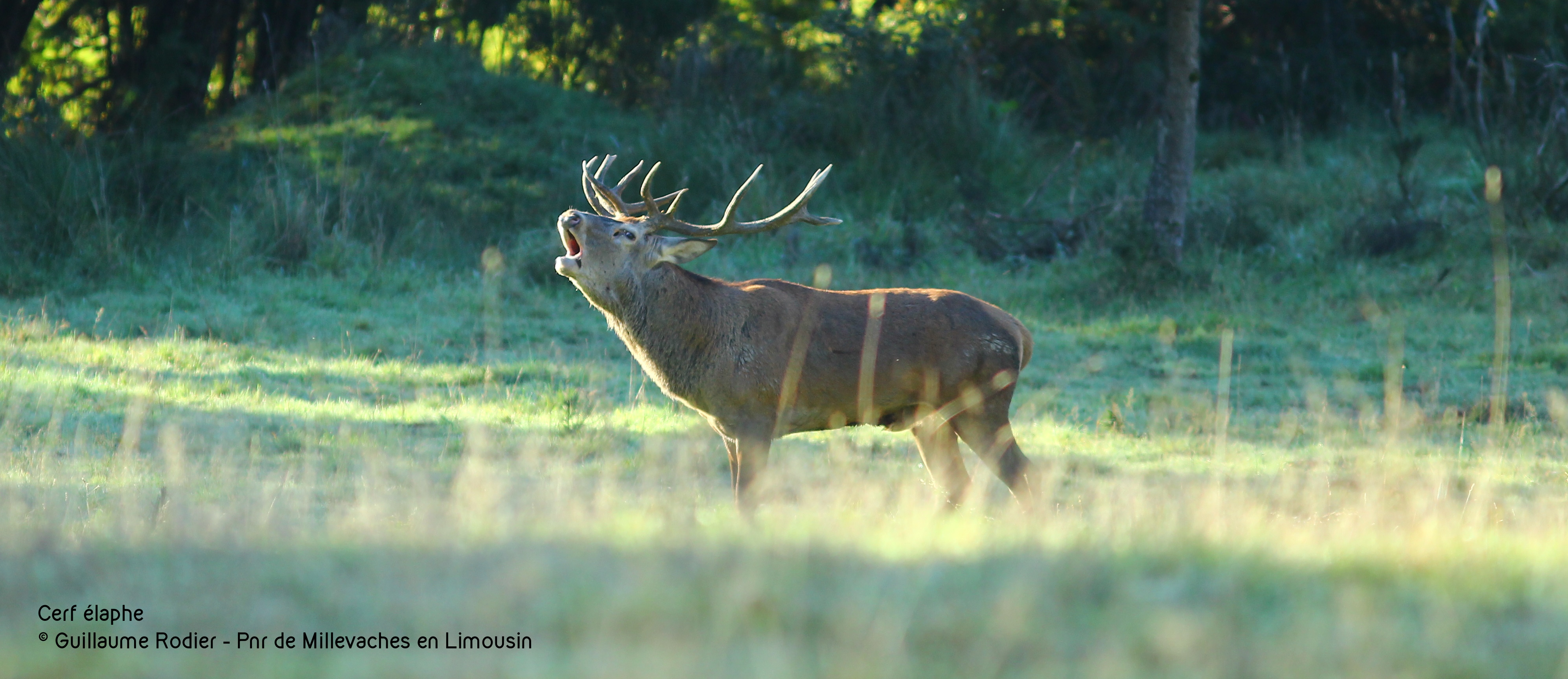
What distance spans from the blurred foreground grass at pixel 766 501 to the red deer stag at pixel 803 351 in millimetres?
400

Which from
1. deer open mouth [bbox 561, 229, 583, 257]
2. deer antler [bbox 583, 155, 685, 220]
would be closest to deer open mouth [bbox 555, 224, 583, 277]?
deer open mouth [bbox 561, 229, 583, 257]

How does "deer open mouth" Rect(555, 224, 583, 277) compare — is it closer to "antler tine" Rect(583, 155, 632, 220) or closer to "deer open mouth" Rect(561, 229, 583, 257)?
"deer open mouth" Rect(561, 229, 583, 257)

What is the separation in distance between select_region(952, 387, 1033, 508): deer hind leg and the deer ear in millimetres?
1573

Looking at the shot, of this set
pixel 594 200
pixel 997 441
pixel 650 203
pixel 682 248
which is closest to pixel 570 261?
pixel 682 248

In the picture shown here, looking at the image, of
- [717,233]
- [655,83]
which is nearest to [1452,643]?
[717,233]

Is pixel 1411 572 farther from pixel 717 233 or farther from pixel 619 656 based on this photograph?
pixel 717 233

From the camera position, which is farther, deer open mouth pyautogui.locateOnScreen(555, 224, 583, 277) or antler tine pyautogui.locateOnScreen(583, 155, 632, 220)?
antler tine pyautogui.locateOnScreen(583, 155, 632, 220)

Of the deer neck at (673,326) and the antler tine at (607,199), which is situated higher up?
the antler tine at (607,199)

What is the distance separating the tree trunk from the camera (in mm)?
14062

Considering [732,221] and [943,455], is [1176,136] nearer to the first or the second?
[732,221]

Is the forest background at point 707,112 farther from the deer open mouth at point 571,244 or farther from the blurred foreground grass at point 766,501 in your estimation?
the deer open mouth at point 571,244

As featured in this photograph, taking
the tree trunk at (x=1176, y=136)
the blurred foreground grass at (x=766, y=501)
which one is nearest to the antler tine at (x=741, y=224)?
the blurred foreground grass at (x=766, y=501)

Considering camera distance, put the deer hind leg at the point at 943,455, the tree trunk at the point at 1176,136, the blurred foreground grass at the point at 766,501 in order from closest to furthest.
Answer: the blurred foreground grass at the point at 766,501 → the deer hind leg at the point at 943,455 → the tree trunk at the point at 1176,136

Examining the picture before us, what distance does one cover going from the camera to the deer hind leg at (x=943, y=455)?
6.93 meters
